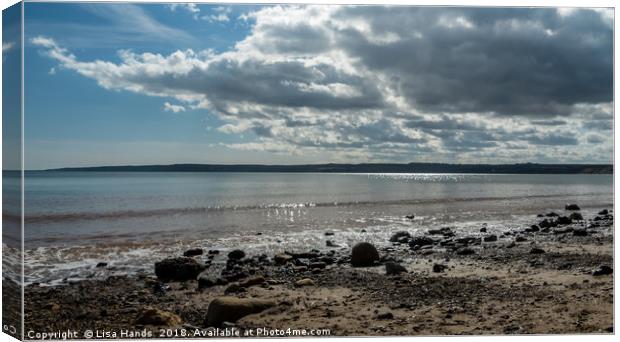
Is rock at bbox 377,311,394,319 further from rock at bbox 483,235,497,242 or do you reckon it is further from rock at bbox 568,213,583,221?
rock at bbox 568,213,583,221

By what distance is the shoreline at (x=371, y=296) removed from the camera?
781 cm

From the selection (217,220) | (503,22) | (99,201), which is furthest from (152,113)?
(99,201)

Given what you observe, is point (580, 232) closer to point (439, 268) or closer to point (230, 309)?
point (439, 268)

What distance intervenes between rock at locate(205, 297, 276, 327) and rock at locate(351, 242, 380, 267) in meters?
3.97

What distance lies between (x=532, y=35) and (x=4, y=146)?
8.63 metres

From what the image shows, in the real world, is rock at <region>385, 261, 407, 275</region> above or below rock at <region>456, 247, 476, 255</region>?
above

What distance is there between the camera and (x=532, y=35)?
8758 millimetres

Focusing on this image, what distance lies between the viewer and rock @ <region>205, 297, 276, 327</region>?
8.01 m

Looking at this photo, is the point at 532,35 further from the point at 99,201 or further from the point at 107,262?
the point at 99,201

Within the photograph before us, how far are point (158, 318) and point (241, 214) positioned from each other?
1485 cm

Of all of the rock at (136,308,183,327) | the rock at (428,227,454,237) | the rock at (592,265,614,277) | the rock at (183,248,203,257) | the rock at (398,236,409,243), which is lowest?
the rock at (136,308,183,327)

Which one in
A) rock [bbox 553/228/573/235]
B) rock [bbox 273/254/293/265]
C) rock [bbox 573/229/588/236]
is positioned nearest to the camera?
rock [bbox 273/254/293/265]

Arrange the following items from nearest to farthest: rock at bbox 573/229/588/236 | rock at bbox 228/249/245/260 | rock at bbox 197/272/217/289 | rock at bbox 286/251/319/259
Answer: rock at bbox 197/272/217/289
rock at bbox 286/251/319/259
rock at bbox 228/249/245/260
rock at bbox 573/229/588/236

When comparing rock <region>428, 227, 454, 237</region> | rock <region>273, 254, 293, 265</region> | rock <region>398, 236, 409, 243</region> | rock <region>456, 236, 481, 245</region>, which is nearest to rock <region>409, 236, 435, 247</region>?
rock <region>398, 236, 409, 243</region>
